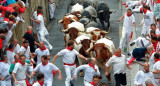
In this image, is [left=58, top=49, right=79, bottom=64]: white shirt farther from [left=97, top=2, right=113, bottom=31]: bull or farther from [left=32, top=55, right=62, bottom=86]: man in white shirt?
[left=97, top=2, right=113, bottom=31]: bull

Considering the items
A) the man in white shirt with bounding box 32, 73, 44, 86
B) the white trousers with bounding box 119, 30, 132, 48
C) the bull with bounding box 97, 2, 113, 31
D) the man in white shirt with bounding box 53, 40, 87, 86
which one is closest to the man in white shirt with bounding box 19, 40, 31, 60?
the man in white shirt with bounding box 53, 40, 87, 86

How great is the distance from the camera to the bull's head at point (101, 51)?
22859 mm

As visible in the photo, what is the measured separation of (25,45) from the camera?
21.7 m

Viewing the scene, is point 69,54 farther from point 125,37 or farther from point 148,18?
point 148,18

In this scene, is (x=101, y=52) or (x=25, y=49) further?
(x=101, y=52)

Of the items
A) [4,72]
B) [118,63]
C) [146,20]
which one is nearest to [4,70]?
[4,72]

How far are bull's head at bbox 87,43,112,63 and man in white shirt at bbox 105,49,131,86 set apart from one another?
4.27ft

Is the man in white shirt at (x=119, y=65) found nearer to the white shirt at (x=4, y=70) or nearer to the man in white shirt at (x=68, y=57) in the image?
the man in white shirt at (x=68, y=57)

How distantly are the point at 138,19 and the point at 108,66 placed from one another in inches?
368

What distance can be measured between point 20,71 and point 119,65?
11.8 feet

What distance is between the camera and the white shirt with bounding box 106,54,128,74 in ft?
70.4

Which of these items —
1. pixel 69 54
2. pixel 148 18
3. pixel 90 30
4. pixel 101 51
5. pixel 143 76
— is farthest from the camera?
pixel 90 30

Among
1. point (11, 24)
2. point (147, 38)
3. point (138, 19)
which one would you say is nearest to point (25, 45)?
point (11, 24)

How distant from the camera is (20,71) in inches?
798
